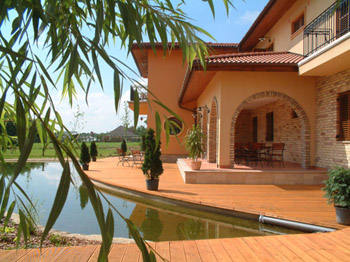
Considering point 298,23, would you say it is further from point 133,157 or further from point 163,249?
point 163,249

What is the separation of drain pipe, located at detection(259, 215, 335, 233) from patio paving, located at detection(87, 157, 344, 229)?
0.29 ft

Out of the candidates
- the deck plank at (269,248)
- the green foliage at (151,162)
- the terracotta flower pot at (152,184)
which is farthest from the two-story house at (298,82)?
the deck plank at (269,248)

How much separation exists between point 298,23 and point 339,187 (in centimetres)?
846

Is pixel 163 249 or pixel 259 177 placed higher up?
pixel 259 177

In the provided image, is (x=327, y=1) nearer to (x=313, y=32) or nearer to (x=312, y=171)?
(x=313, y=32)

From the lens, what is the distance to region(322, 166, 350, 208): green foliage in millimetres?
4816

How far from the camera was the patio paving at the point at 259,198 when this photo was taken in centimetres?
545

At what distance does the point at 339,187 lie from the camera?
4.86 metres

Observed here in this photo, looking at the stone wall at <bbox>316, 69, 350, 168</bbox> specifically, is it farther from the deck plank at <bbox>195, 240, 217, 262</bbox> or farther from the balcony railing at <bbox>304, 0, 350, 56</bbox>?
the deck plank at <bbox>195, 240, 217, 262</bbox>

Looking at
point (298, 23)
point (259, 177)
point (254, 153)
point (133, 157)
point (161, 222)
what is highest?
point (298, 23)

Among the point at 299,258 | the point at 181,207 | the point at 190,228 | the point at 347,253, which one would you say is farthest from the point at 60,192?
the point at 181,207

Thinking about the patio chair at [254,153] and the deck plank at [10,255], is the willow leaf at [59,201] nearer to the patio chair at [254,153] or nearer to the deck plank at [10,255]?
the deck plank at [10,255]

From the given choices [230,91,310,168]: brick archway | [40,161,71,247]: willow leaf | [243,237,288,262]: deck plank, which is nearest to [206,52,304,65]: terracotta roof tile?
[230,91,310,168]: brick archway

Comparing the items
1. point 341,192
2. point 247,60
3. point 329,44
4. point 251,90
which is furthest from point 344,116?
point 341,192
